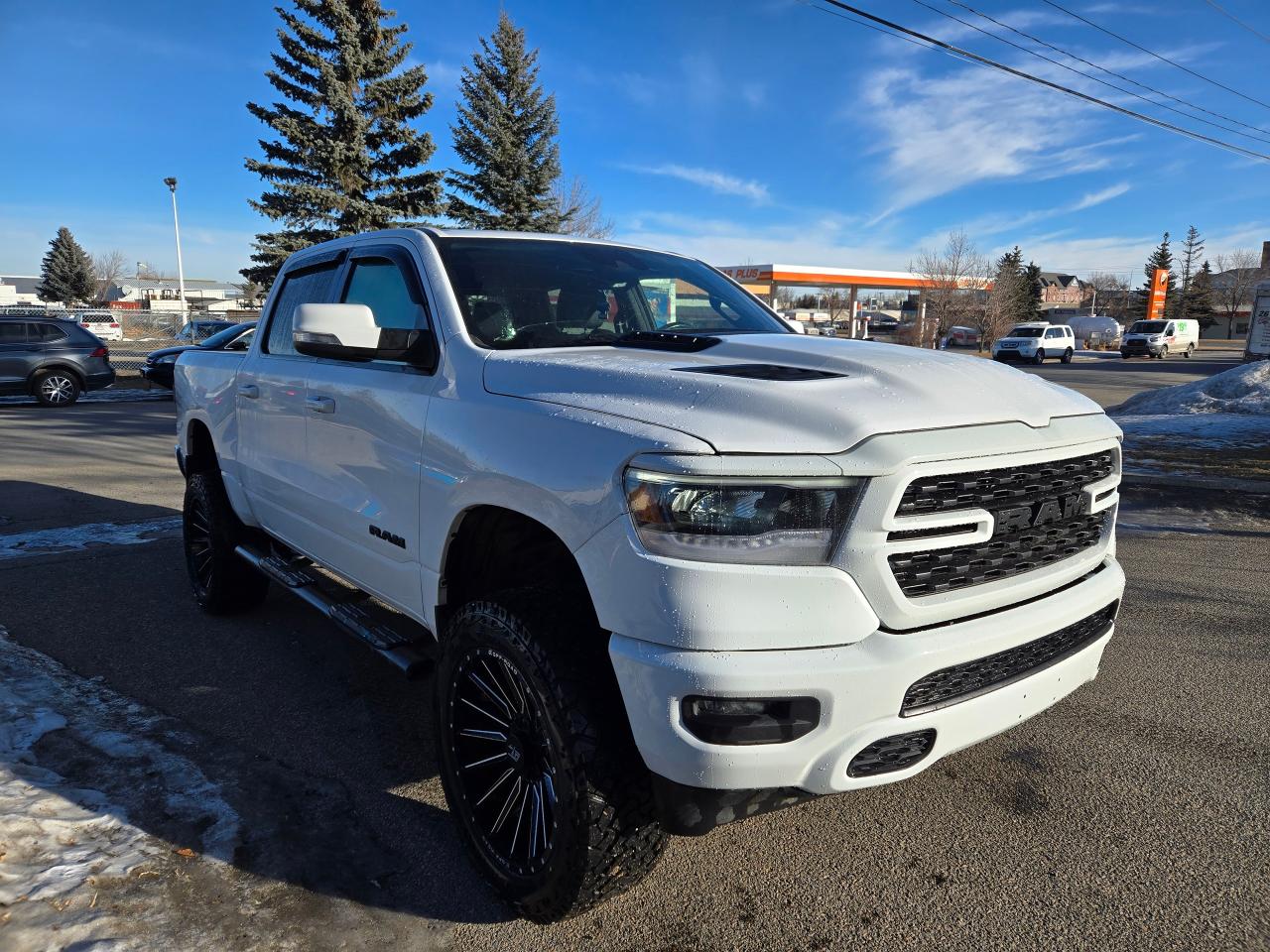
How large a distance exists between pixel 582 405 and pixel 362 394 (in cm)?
127

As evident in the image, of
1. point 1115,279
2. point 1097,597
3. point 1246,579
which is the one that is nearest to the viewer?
point 1097,597

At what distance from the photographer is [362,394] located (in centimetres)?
312

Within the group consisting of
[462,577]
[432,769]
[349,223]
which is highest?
[349,223]

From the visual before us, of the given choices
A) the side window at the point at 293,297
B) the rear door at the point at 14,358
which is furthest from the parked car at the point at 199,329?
the side window at the point at 293,297

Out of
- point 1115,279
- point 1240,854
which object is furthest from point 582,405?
point 1115,279

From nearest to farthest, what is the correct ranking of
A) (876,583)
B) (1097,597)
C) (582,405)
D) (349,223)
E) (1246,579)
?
(876,583), (582,405), (1097,597), (1246,579), (349,223)

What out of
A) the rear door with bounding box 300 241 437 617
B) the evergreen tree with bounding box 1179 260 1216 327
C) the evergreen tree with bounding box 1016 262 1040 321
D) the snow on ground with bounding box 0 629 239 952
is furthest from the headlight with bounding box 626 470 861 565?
the evergreen tree with bounding box 1179 260 1216 327

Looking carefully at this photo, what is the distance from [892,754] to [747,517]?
688 mm

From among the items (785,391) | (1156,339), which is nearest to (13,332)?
(785,391)

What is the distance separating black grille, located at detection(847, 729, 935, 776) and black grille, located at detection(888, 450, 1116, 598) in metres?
0.35

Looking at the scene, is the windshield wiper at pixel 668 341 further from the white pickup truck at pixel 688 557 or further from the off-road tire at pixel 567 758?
the off-road tire at pixel 567 758

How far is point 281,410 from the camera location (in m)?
3.84

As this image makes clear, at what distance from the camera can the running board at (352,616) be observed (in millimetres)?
2938

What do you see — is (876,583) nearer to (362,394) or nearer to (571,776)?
(571,776)
